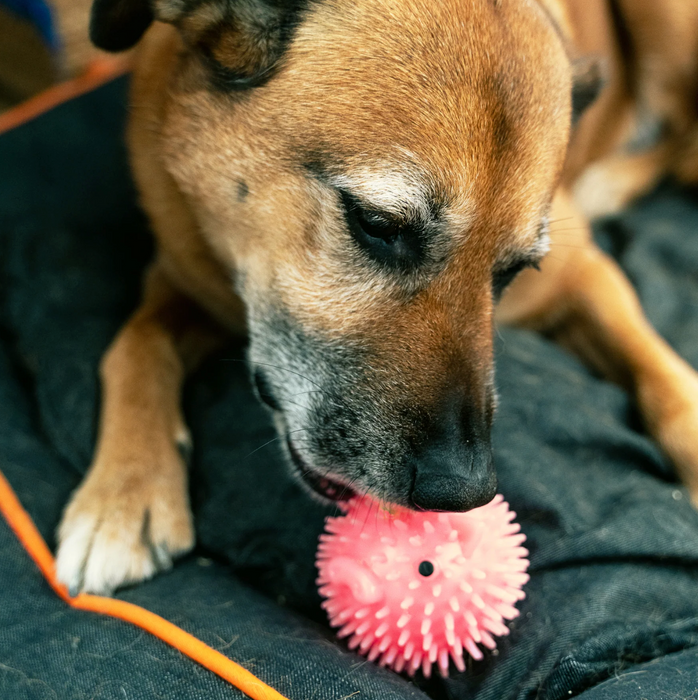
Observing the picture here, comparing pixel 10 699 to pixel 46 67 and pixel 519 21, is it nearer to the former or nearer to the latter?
pixel 519 21

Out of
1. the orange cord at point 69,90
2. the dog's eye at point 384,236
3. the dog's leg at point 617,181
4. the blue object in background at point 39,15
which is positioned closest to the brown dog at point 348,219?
the dog's eye at point 384,236

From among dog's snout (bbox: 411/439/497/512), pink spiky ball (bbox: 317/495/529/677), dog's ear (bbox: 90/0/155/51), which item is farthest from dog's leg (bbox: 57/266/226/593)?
dog's ear (bbox: 90/0/155/51)

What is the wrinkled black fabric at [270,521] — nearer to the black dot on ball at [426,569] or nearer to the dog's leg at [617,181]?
the black dot on ball at [426,569]

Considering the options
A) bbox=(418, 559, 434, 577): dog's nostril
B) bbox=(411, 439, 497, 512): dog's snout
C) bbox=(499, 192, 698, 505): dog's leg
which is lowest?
bbox=(499, 192, 698, 505): dog's leg

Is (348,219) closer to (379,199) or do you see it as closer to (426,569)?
(379,199)

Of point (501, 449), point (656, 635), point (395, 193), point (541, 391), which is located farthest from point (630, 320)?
point (395, 193)

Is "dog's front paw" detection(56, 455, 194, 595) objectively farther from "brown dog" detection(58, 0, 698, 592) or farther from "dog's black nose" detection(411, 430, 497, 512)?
"dog's black nose" detection(411, 430, 497, 512)

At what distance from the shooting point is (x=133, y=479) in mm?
1322

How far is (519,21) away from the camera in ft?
3.90

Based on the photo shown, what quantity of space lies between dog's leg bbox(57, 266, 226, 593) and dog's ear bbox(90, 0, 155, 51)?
65 cm

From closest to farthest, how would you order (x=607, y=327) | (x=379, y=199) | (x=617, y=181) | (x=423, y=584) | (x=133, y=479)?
(x=423, y=584) < (x=379, y=199) < (x=133, y=479) < (x=607, y=327) < (x=617, y=181)

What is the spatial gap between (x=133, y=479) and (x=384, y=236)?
0.69 meters

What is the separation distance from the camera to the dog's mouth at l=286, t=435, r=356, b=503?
1.19m

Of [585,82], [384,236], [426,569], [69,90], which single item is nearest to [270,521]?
[426,569]
